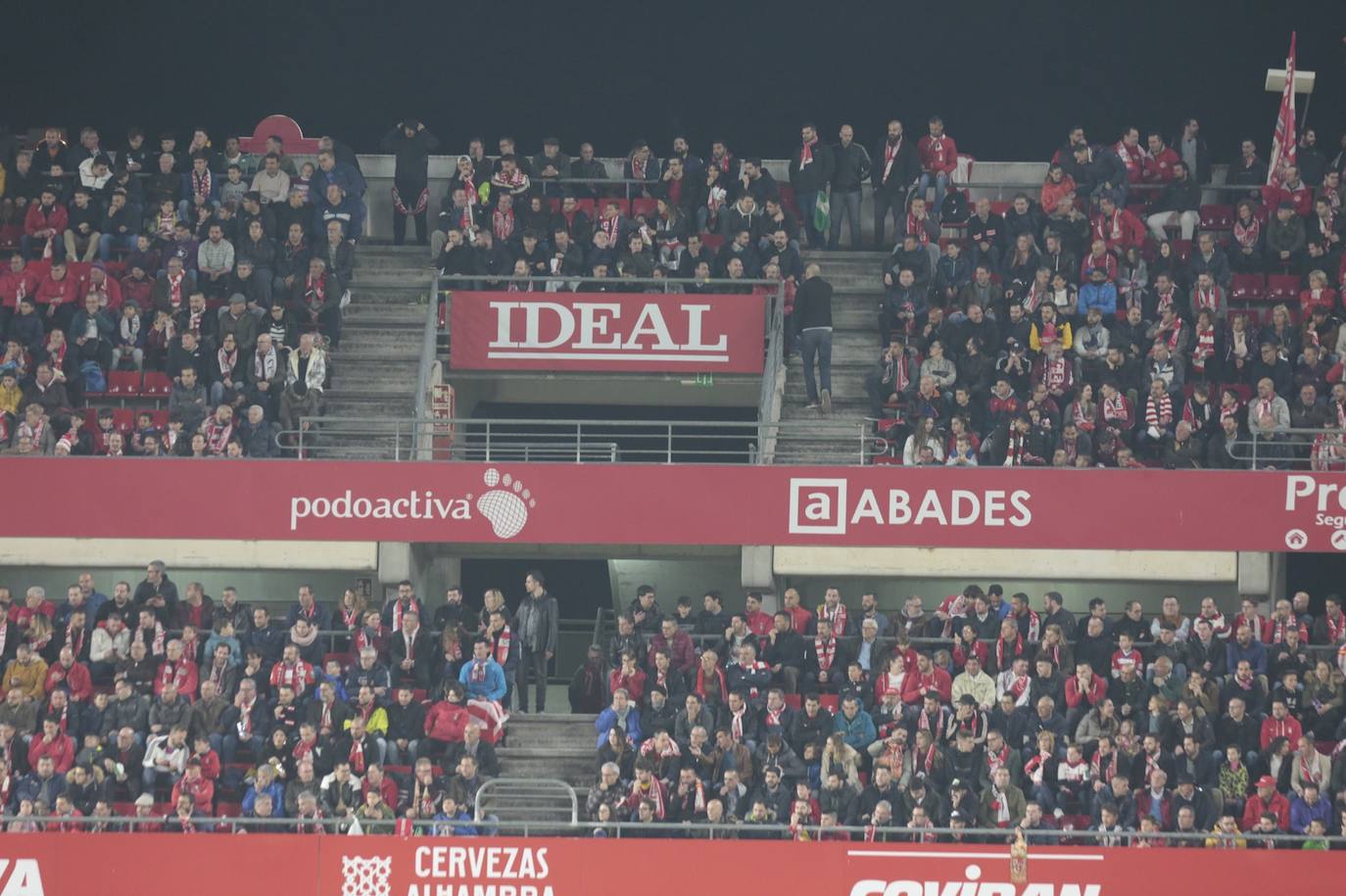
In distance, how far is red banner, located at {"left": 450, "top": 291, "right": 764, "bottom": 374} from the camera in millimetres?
28516

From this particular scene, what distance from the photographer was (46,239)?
95.7ft

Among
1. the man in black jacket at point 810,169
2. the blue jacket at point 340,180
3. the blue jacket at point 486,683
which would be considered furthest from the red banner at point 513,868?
the man in black jacket at point 810,169

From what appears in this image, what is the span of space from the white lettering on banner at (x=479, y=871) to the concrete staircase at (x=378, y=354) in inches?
210

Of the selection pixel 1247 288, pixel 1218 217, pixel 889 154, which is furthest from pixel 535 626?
pixel 1218 217

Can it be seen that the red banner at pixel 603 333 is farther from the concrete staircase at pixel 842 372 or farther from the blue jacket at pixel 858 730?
the blue jacket at pixel 858 730

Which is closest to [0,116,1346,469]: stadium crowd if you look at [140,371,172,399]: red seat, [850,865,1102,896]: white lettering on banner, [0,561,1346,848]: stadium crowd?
[140,371,172,399]: red seat

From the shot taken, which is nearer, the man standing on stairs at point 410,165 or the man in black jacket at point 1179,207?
the man in black jacket at point 1179,207

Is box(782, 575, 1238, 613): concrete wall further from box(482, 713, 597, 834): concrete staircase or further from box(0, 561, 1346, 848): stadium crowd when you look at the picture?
box(482, 713, 597, 834): concrete staircase

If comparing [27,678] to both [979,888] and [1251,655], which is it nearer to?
[979,888]

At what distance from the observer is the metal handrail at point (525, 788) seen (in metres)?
23.5

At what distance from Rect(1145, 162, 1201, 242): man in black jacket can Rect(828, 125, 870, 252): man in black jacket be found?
10.9ft

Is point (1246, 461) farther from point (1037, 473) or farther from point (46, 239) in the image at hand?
point (46, 239)

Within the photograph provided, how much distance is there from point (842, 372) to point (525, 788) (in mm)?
6377

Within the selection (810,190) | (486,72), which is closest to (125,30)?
(486,72)
